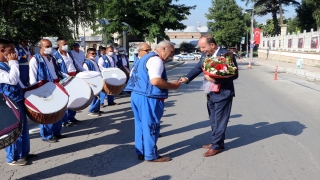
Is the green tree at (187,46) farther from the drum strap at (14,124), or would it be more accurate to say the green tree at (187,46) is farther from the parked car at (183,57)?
the drum strap at (14,124)

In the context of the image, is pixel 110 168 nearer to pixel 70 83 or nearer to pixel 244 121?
pixel 70 83

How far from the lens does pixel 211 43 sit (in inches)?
200

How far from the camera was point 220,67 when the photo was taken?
4805mm

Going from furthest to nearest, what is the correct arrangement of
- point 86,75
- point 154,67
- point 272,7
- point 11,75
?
point 272,7 → point 86,75 → point 154,67 → point 11,75

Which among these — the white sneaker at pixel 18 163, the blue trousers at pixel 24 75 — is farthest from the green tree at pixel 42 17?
the white sneaker at pixel 18 163

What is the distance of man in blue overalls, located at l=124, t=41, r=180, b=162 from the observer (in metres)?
4.48

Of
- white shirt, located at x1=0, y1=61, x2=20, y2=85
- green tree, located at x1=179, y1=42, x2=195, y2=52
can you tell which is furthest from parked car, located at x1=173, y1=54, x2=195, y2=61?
white shirt, located at x1=0, y1=61, x2=20, y2=85

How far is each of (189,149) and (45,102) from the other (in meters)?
2.44

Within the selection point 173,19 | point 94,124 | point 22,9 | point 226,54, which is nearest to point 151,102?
point 226,54

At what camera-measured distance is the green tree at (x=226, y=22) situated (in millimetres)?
69625

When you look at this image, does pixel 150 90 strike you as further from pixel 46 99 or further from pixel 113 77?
pixel 113 77

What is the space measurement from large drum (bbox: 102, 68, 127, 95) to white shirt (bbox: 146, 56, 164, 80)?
3.62m

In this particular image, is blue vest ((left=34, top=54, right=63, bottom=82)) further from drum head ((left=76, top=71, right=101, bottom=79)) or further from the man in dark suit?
the man in dark suit

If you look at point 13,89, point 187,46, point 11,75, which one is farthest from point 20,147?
point 187,46
